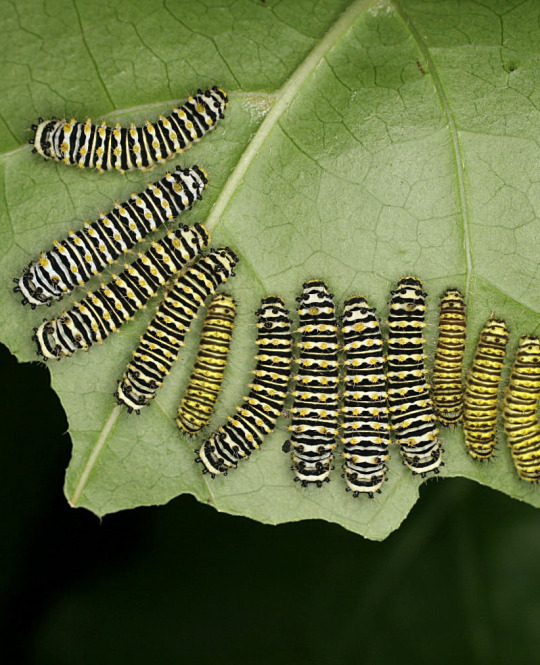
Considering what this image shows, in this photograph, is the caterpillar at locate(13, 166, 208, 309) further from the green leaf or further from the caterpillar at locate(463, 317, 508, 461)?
the caterpillar at locate(463, 317, 508, 461)

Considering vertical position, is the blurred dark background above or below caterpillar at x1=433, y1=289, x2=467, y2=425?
below

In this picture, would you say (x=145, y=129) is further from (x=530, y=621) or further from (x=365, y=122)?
(x=530, y=621)

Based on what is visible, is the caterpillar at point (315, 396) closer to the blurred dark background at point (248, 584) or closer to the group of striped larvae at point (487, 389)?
the group of striped larvae at point (487, 389)

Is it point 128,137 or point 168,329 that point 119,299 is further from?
point 128,137

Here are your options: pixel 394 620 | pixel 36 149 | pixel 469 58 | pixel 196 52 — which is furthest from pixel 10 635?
pixel 469 58

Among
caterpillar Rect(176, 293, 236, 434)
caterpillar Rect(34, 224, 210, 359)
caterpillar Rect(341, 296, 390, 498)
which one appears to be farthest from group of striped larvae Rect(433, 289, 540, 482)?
caterpillar Rect(34, 224, 210, 359)

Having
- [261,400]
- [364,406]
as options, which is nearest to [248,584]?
[261,400]

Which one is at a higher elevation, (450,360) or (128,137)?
(128,137)

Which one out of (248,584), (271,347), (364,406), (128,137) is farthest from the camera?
(248,584)
